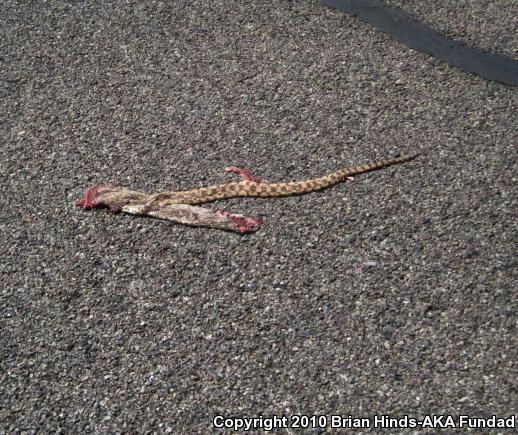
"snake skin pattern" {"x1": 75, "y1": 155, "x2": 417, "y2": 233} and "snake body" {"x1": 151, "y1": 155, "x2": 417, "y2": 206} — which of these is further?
Answer: "snake body" {"x1": 151, "y1": 155, "x2": 417, "y2": 206}

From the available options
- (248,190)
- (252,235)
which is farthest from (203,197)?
(252,235)

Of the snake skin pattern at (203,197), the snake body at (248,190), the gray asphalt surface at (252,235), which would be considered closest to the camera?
the gray asphalt surface at (252,235)

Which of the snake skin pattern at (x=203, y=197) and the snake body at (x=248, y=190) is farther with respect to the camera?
the snake body at (x=248, y=190)

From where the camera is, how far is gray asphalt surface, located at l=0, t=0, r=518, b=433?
163 inches

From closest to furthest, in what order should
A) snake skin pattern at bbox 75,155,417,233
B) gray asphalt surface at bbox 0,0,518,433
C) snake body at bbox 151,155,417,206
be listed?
gray asphalt surface at bbox 0,0,518,433 < snake skin pattern at bbox 75,155,417,233 < snake body at bbox 151,155,417,206

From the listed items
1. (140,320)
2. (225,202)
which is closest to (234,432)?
(140,320)

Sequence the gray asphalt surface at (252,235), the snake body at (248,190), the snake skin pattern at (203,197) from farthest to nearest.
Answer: the snake body at (248,190) → the snake skin pattern at (203,197) → the gray asphalt surface at (252,235)

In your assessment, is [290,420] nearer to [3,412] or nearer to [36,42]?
[3,412]

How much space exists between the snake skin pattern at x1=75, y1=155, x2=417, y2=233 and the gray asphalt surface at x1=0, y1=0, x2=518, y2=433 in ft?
0.28

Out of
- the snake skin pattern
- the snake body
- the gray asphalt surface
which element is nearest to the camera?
the gray asphalt surface

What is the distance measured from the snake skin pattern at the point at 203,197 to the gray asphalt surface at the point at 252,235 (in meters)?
0.08

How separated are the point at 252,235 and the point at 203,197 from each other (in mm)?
540

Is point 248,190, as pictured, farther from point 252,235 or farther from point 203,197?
point 252,235

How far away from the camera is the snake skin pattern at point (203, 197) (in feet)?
17.0
